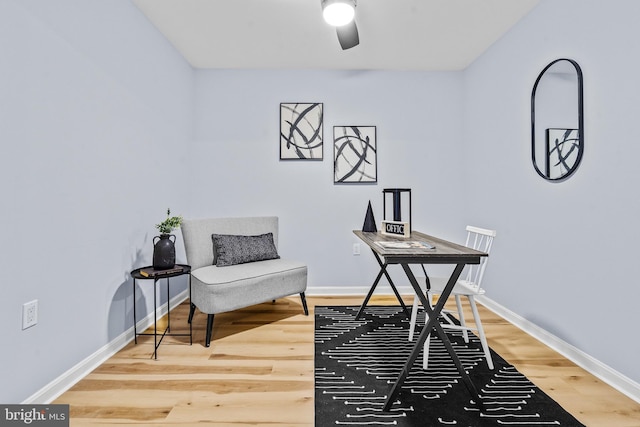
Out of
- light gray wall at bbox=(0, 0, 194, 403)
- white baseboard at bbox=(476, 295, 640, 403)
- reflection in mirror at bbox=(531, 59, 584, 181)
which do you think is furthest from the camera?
reflection in mirror at bbox=(531, 59, 584, 181)

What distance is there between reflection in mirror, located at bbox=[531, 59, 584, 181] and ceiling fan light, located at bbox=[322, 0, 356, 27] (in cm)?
153

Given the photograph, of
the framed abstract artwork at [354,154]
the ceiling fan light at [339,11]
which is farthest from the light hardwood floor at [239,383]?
the ceiling fan light at [339,11]

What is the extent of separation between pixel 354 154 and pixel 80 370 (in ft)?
9.65

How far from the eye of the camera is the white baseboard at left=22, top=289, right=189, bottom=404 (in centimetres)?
158

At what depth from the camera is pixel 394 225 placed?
2.41m

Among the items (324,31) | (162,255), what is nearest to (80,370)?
(162,255)

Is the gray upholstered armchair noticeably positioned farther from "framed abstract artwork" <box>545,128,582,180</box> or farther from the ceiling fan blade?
"framed abstract artwork" <box>545,128,582,180</box>

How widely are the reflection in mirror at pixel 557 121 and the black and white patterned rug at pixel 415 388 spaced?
1411 millimetres

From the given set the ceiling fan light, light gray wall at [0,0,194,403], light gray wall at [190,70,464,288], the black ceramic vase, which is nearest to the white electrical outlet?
light gray wall at [0,0,194,403]

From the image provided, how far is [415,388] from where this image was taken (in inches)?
68.5

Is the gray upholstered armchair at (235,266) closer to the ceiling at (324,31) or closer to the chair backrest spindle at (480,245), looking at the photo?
the chair backrest spindle at (480,245)

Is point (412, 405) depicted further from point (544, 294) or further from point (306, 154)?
point (306, 154)

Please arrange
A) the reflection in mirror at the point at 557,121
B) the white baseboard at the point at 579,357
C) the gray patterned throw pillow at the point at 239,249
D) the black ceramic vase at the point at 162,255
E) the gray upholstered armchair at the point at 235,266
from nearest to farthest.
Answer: the white baseboard at the point at 579,357 → the reflection in mirror at the point at 557,121 → the black ceramic vase at the point at 162,255 → the gray upholstered armchair at the point at 235,266 → the gray patterned throw pillow at the point at 239,249

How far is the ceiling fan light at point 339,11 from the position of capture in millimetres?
1926
